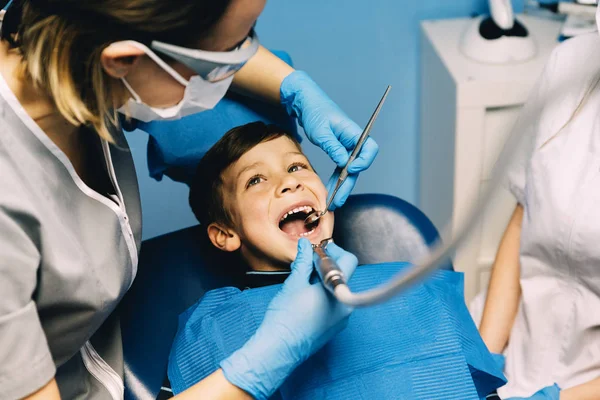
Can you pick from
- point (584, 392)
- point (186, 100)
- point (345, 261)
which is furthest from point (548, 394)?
point (186, 100)

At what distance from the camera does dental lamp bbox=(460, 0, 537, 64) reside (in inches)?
74.2

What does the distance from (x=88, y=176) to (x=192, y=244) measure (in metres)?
0.41

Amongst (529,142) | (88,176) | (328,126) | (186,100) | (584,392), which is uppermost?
(186,100)

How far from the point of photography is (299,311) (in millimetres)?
1118

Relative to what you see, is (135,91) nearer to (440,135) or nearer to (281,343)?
(281,343)

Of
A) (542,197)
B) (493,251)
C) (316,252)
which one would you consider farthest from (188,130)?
(493,251)

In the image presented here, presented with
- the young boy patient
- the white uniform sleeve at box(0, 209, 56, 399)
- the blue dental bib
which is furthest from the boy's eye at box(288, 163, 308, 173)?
the white uniform sleeve at box(0, 209, 56, 399)

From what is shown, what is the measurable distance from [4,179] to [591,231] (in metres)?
1.04

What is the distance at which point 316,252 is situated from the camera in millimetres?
1209

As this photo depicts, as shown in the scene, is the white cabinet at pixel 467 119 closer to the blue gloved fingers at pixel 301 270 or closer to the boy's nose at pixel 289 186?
the boy's nose at pixel 289 186

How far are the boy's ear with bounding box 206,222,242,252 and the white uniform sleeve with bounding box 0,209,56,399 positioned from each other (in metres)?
0.57

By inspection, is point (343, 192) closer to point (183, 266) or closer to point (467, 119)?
point (183, 266)

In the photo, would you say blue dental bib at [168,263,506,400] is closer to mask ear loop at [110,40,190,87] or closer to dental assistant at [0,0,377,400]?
dental assistant at [0,0,377,400]

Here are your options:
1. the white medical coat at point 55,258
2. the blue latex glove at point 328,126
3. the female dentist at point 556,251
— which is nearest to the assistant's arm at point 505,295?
the female dentist at point 556,251
